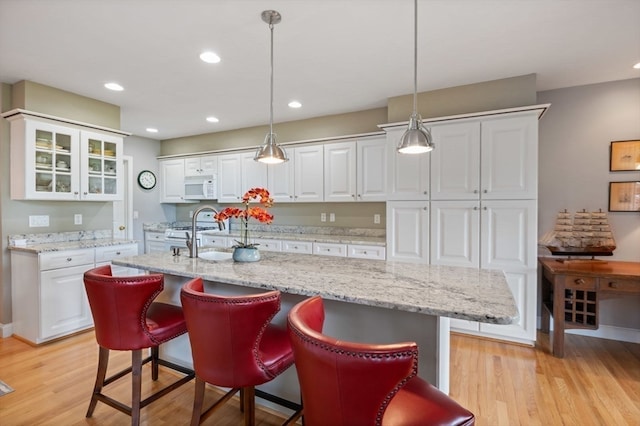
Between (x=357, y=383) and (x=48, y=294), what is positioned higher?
(x=357, y=383)

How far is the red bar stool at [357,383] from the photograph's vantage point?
2.71ft

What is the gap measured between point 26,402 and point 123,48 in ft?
8.50

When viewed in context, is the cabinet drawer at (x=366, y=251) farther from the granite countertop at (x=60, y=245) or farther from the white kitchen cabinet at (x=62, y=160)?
the white kitchen cabinet at (x=62, y=160)

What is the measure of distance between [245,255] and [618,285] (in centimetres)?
298

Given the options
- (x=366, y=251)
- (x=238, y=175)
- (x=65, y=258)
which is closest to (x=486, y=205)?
(x=366, y=251)

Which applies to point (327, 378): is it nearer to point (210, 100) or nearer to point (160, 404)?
point (160, 404)

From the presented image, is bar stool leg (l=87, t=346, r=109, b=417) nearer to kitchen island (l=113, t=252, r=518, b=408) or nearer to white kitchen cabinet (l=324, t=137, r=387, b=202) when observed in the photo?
kitchen island (l=113, t=252, r=518, b=408)

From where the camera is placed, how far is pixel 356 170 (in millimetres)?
3939

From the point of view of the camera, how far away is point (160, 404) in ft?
6.77

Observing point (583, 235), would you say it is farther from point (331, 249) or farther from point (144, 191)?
point (144, 191)

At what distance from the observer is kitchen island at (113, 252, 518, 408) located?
1.26 m

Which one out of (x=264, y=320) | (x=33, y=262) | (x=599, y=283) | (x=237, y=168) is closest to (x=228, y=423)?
(x=264, y=320)

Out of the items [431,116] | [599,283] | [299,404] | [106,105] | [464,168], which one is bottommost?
[299,404]

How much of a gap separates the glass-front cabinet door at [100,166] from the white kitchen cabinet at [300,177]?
6.16 feet
